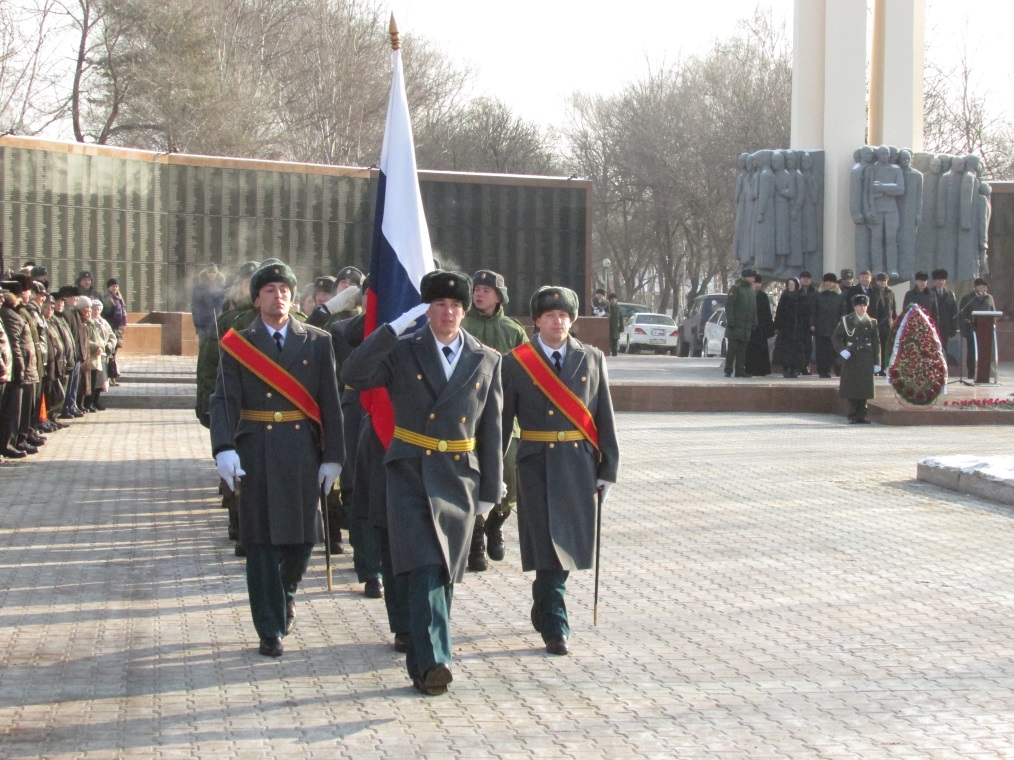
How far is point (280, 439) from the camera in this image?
7.00 m

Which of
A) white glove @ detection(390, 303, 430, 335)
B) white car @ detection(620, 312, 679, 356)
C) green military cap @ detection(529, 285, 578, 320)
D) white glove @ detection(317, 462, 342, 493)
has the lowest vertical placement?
white glove @ detection(317, 462, 342, 493)

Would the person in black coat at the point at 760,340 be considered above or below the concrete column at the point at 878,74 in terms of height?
below

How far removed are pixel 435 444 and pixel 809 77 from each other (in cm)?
2664

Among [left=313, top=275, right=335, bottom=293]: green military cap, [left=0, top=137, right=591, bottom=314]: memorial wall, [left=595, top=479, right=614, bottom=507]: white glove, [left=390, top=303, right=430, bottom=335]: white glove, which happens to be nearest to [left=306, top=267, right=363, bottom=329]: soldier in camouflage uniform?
[left=313, top=275, right=335, bottom=293]: green military cap

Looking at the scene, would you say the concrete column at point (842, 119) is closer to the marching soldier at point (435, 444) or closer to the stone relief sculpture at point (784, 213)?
the stone relief sculpture at point (784, 213)

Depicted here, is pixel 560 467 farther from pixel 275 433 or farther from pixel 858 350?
pixel 858 350

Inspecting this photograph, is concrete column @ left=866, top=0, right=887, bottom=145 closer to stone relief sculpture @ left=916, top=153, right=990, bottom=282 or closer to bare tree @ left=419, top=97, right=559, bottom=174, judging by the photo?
stone relief sculpture @ left=916, top=153, right=990, bottom=282

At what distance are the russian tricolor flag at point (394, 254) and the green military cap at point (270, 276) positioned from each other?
2.26 feet

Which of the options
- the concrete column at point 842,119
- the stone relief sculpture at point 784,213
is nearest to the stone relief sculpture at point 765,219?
the stone relief sculpture at point 784,213

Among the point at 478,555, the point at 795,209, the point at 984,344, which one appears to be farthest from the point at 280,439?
the point at 795,209

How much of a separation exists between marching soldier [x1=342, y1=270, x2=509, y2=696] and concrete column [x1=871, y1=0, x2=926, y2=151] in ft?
88.2

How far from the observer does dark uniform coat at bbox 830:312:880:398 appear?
64.1 feet

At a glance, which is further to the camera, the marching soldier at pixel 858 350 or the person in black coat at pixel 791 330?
the person in black coat at pixel 791 330

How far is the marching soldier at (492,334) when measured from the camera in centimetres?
895
